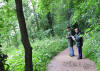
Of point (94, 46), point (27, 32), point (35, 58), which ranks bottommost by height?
point (35, 58)

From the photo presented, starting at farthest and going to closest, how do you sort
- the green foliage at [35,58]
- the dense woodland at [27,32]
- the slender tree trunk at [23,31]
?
the green foliage at [35,58], the dense woodland at [27,32], the slender tree trunk at [23,31]

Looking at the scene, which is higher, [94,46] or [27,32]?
[27,32]

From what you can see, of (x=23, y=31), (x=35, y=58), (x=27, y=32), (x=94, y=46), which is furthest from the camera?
(x=35, y=58)

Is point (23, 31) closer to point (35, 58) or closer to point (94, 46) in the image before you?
point (35, 58)

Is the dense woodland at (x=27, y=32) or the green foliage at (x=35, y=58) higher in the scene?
the dense woodland at (x=27, y=32)

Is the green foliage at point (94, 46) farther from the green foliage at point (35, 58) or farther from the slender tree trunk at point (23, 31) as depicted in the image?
the green foliage at point (35, 58)

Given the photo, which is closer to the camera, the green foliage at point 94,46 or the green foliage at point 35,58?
the green foliage at point 94,46

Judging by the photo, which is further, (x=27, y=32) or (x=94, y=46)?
(x=94, y=46)

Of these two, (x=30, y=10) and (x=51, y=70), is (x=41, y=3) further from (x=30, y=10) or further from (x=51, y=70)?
(x=30, y=10)

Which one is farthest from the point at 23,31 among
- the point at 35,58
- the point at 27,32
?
the point at 35,58

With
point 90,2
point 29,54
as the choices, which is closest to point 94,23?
point 90,2

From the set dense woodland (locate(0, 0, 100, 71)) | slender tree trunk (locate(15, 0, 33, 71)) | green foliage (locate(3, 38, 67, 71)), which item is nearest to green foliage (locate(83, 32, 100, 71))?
dense woodland (locate(0, 0, 100, 71))

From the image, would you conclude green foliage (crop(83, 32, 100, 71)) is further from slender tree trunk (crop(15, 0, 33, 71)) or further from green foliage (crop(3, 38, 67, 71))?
A: green foliage (crop(3, 38, 67, 71))

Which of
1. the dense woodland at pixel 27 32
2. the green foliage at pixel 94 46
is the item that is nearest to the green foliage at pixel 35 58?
the dense woodland at pixel 27 32
